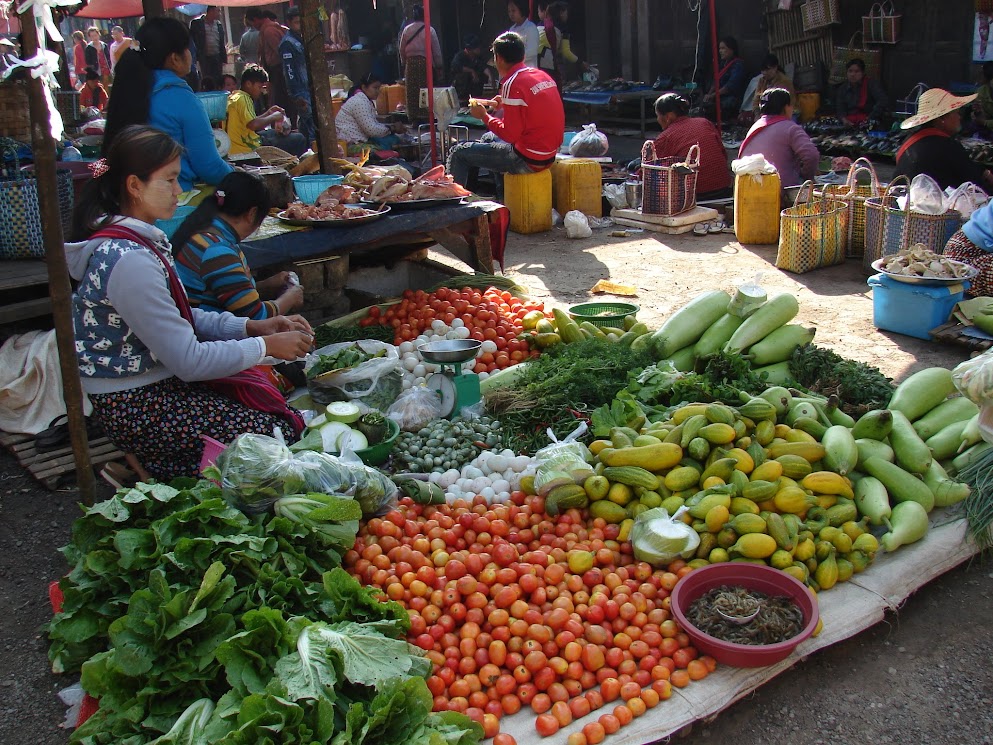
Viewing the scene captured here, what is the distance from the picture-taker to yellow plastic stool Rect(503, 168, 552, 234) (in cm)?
812

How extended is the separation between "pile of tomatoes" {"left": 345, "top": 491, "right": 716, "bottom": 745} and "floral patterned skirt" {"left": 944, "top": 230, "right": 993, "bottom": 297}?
360cm

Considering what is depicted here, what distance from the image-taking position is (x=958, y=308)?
5.08m

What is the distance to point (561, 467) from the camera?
314 centimetres

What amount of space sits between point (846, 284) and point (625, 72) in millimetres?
9394

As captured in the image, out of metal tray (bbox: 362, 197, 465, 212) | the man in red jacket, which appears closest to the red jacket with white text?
the man in red jacket

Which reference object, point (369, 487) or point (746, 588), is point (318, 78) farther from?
point (746, 588)

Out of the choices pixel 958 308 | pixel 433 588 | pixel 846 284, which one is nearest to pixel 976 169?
pixel 846 284

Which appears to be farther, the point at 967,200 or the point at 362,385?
the point at 967,200

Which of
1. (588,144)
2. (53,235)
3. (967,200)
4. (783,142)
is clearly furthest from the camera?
(588,144)

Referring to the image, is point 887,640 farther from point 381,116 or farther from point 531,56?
point 381,116

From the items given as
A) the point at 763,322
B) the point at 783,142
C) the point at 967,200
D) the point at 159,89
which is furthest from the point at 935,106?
the point at 159,89

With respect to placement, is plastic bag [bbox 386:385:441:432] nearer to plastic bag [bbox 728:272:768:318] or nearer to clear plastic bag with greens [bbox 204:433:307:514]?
clear plastic bag with greens [bbox 204:433:307:514]

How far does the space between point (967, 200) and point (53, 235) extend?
17.9 ft

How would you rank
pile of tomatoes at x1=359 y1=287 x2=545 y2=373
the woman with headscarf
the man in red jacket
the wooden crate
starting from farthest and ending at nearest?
1. the woman with headscarf
2. the man in red jacket
3. pile of tomatoes at x1=359 y1=287 x2=545 y2=373
4. the wooden crate
